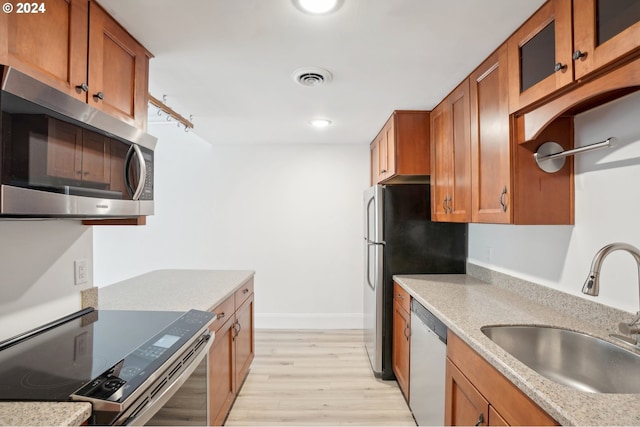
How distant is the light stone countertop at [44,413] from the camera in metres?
0.75

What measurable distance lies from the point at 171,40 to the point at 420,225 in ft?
7.06

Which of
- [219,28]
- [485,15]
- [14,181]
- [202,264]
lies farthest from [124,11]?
[202,264]

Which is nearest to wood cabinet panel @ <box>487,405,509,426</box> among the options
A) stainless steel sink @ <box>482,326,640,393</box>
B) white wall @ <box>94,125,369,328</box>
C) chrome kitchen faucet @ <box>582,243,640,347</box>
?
stainless steel sink @ <box>482,326,640,393</box>

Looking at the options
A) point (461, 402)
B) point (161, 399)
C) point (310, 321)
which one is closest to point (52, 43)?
point (161, 399)

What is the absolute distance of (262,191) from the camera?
12.8ft

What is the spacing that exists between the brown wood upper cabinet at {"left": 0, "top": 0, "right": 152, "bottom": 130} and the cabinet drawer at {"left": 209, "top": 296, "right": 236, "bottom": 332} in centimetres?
111

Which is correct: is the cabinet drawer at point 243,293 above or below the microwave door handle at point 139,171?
below

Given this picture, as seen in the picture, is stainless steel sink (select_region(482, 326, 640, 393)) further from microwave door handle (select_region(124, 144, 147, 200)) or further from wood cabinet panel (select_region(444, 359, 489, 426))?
microwave door handle (select_region(124, 144, 147, 200))

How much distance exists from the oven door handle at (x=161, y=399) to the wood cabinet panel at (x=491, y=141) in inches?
62.1

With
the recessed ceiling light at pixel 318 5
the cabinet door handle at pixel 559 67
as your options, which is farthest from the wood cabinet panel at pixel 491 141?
the recessed ceiling light at pixel 318 5

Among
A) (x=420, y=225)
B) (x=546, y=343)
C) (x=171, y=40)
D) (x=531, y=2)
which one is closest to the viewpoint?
(x=531, y=2)

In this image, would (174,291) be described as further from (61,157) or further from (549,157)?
(549,157)

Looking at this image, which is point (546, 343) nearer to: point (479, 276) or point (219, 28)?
point (479, 276)

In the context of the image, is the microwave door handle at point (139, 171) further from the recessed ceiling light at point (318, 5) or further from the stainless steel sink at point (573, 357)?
the stainless steel sink at point (573, 357)
